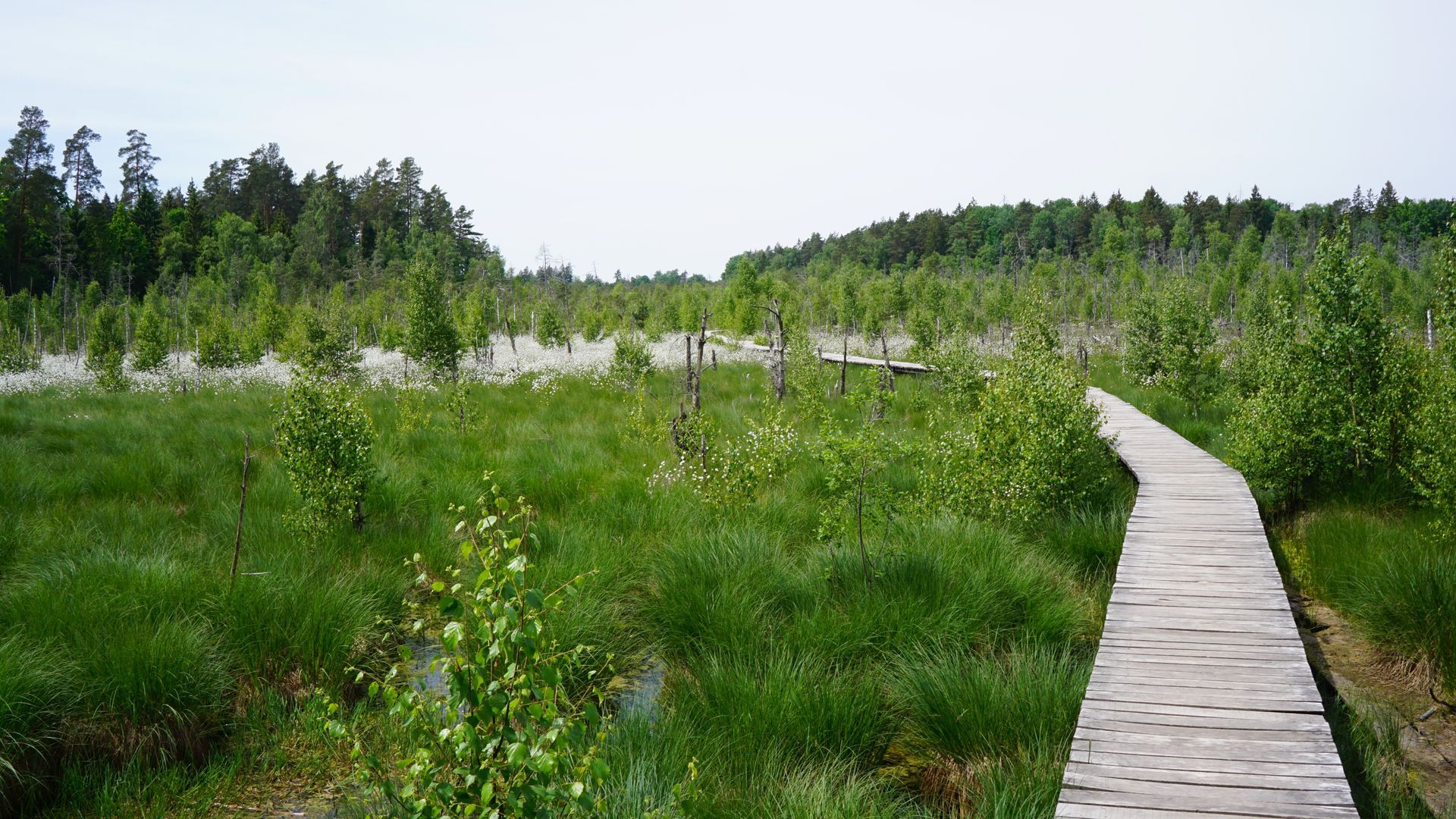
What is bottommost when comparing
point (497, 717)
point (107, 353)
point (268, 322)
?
point (497, 717)

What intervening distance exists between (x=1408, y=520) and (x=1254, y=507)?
1.43 meters

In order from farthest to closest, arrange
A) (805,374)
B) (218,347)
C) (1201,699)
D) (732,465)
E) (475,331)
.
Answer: (218,347) < (475,331) < (805,374) < (732,465) < (1201,699)

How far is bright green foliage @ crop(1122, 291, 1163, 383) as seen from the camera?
20.0 meters

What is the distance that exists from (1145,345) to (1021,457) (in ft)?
47.1

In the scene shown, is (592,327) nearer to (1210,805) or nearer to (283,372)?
(283,372)

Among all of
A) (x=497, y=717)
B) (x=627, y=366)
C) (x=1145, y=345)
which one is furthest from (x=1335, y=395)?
(x=627, y=366)

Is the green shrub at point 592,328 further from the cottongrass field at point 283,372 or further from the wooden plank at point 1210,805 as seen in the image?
the wooden plank at point 1210,805

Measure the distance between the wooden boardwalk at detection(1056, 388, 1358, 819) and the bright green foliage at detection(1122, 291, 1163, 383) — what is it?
14357 mm

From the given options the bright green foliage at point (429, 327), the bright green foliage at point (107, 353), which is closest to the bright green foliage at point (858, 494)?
the bright green foliage at point (429, 327)

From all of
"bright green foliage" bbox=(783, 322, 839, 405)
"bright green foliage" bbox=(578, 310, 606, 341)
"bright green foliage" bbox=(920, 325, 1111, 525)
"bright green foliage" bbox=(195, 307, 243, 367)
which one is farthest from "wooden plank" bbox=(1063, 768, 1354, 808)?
"bright green foliage" bbox=(578, 310, 606, 341)

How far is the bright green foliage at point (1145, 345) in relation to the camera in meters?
20.0

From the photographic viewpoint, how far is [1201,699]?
4.26 metres

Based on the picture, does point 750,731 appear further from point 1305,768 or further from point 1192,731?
point 1305,768

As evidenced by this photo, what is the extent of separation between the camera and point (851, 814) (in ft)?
11.6
